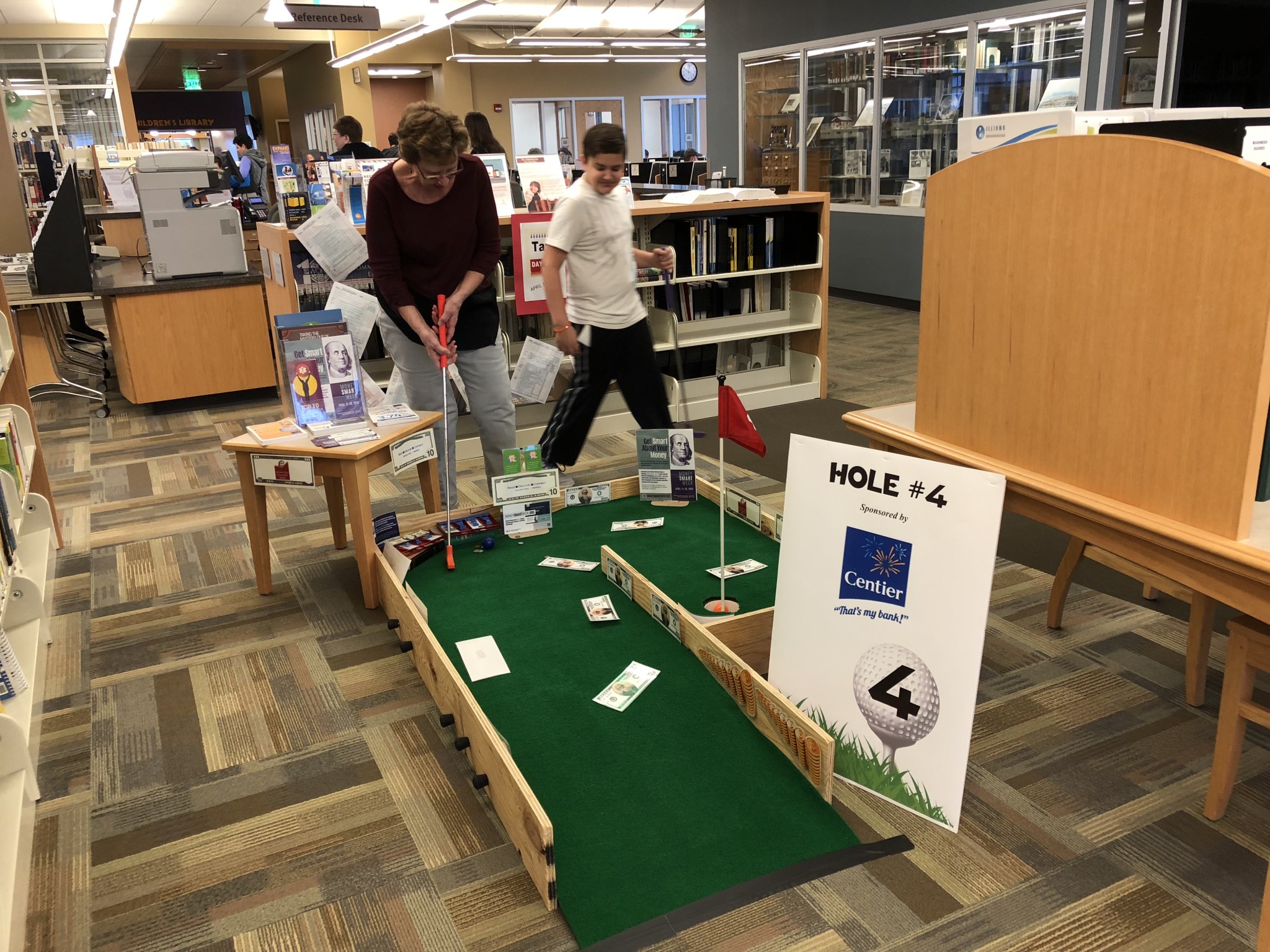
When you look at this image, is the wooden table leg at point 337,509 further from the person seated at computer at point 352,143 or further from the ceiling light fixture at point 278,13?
the ceiling light fixture at point 278,13

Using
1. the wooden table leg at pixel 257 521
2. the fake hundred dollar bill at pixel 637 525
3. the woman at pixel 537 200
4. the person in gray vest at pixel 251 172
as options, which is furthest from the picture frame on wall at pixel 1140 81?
the person in gray vest at pixel 251 172

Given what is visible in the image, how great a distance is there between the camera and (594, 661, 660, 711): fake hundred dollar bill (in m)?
2.56

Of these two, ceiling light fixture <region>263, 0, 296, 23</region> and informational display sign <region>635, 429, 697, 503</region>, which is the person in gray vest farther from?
informational display sign <region>635, 429, 697, 503</region>

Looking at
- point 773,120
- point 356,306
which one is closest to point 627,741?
point 356,306

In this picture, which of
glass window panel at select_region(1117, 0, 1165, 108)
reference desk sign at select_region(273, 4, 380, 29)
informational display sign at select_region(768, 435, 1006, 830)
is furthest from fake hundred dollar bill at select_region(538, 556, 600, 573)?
reference desk sign at select_region(273, 4, 380, 29)

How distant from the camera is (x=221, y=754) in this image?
2500 millimetres

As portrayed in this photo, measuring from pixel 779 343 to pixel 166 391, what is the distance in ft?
12.5

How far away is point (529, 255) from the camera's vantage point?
16.0ft

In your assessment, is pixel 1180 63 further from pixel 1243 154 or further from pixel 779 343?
Answer: pixel 1243 154

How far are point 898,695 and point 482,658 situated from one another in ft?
4.06

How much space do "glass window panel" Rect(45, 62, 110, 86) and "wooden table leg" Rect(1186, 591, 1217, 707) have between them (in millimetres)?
16733

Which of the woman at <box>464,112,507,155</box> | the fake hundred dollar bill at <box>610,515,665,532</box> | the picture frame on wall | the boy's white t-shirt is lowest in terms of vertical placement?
the fake hundred dollar bill at <box>610,515,665,532</box>

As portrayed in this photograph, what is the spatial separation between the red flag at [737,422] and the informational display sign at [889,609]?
431 mm

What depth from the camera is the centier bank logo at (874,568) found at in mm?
2088
